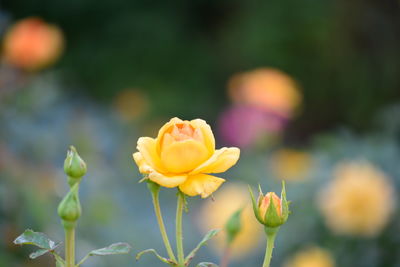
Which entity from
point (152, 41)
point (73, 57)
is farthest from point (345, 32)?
point (73, 57)

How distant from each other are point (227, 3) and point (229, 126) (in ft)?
7.53

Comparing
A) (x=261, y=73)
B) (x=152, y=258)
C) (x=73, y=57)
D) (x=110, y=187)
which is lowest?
(x=152, y=258)

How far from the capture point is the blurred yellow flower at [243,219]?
5.91 feet

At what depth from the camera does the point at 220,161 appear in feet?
1.85

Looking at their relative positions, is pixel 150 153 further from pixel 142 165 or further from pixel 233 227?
pixel 233 227

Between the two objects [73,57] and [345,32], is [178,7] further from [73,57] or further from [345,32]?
[345,32]

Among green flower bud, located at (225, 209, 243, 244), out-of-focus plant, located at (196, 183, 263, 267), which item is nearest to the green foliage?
green flower bud, located at (225, 209, 243, 244)

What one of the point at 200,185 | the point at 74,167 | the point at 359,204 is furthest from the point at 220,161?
the point at 359,204

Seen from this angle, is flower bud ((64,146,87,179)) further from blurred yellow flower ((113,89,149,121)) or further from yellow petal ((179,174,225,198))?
blurred yellow flower ((113,89,149,121))

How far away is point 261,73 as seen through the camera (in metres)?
2.31

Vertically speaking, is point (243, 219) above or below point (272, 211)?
below

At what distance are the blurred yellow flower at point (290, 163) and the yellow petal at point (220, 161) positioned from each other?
169cm

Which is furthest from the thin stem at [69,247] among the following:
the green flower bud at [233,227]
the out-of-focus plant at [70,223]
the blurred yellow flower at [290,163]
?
the blurred yellow flower at [290,163]

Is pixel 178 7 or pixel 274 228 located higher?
pixel 178 7
